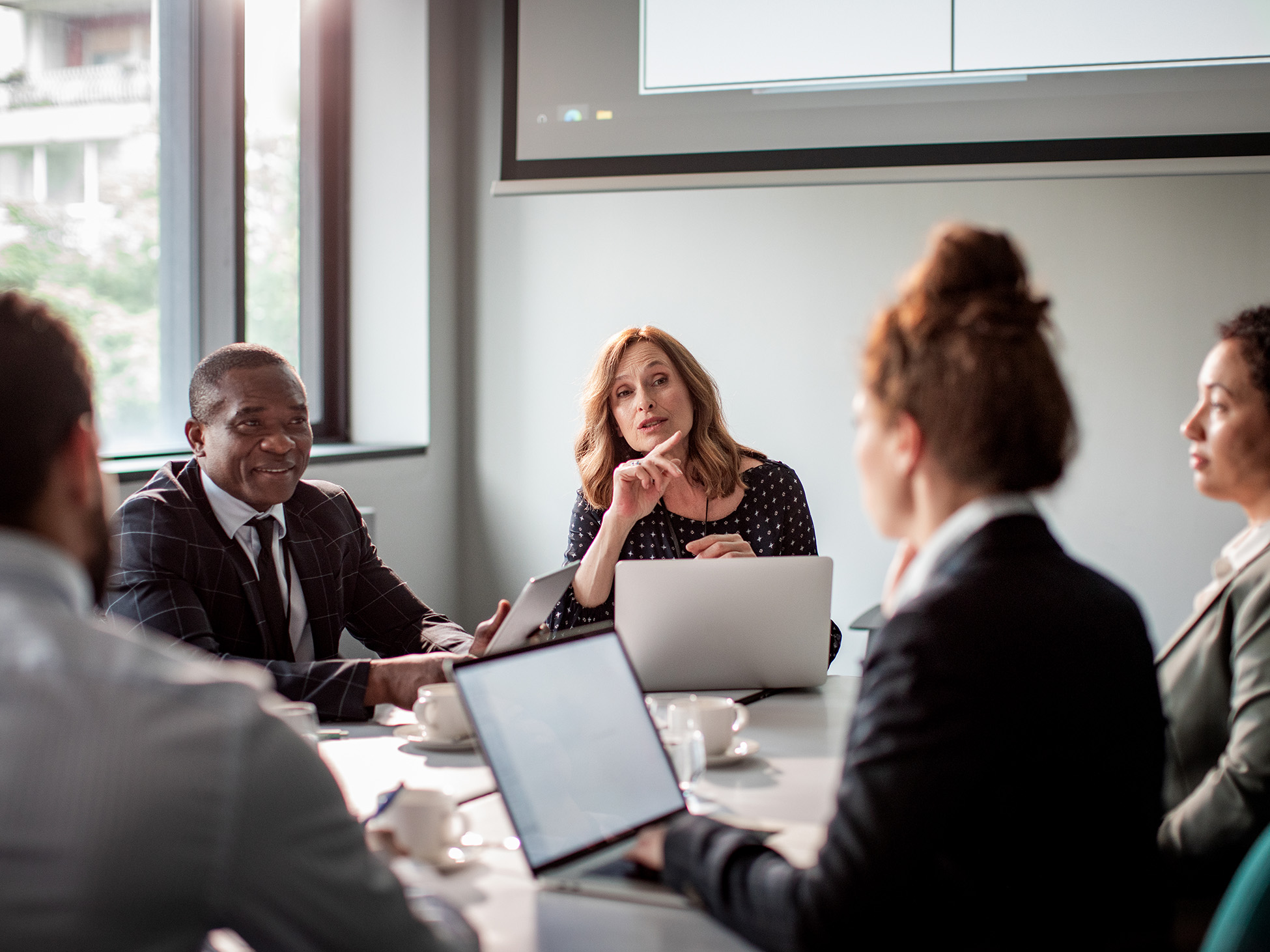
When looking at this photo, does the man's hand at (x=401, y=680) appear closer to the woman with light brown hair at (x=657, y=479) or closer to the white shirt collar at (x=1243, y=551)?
the woman with light brown hair at (x=657, y=479)

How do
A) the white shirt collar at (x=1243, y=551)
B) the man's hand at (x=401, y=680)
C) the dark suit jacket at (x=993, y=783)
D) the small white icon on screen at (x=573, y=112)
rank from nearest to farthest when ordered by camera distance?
the dark suit jacket at (x=993, y=783)
the white shirt collar at (x=1243, y=551)
the man's hand at (x=401, y=680)
the small white icon on screen at (x=573, y=112)

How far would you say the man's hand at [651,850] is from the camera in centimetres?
112

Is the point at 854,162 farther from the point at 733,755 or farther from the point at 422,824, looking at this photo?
the point at 422,824

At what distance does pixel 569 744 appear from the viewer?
46.9 inches

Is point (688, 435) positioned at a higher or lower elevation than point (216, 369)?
lower

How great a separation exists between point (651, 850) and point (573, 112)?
8.52ft

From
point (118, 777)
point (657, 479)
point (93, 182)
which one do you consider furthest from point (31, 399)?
point (93, 182)

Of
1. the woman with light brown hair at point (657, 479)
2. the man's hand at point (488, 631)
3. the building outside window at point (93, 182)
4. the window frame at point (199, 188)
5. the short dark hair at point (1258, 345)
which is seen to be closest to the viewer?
the short dark hair at point (1258, 345)

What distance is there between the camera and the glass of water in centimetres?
143

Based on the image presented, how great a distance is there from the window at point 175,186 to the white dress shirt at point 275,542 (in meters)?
0.74

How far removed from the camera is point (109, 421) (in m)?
3.02

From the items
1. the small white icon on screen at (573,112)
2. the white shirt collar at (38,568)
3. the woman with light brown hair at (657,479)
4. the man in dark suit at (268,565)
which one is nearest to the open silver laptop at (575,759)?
the white shirt collar at (38,568)

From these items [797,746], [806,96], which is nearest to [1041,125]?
[806,96]

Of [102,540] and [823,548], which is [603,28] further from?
[102,540]
